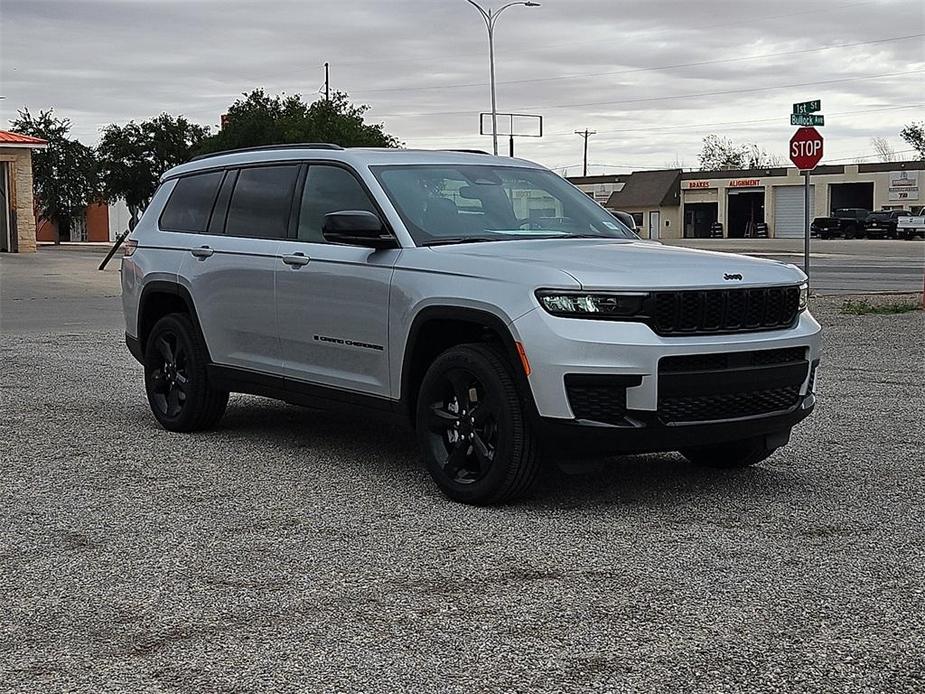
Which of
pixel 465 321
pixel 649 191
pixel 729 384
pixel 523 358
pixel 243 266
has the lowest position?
pixel 729 384

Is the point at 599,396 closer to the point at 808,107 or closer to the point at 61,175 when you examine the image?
the point at 808,107

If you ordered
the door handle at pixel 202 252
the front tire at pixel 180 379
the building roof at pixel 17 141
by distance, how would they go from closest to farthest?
the door handle at pixel 202 252 < the front tire at pixel 180 379 < the building roof at pixel 17 141

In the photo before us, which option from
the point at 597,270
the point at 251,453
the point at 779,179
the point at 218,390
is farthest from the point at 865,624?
the point at 779,179

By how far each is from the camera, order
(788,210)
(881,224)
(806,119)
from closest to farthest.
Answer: (806,119) < (881,224) < (788,210)

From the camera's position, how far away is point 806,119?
19.1 meters

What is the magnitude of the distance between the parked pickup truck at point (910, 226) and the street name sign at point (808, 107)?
54198 millimetres

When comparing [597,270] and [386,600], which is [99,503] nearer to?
[386,600]

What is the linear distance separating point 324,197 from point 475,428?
195 cm

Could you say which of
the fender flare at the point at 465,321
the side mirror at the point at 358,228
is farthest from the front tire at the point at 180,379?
the fender flare at the point at 465,321

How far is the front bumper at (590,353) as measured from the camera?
5836mm

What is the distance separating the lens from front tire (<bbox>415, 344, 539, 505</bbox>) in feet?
20.0

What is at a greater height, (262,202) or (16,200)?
(16,200)

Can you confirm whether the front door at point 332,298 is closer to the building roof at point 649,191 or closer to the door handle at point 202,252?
the door handle at point 202,252

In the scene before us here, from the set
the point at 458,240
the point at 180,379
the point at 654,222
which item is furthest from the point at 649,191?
the point at 458,240
